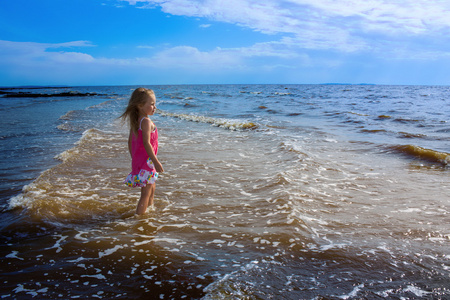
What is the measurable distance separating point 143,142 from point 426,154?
8.27 m

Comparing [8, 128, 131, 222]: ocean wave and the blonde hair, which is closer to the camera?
the blonde hair

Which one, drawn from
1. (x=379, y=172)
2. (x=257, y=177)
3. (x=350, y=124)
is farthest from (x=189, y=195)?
(x=350, y=124)

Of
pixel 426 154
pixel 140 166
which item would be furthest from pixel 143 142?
pixel 426 154

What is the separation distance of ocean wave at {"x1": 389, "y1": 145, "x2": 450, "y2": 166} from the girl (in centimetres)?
763

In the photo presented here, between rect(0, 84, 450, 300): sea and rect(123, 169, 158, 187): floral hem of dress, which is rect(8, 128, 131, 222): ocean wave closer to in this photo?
rect(0, 84, 450, 300): sea

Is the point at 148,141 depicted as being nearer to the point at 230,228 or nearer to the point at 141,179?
the point at 141,179

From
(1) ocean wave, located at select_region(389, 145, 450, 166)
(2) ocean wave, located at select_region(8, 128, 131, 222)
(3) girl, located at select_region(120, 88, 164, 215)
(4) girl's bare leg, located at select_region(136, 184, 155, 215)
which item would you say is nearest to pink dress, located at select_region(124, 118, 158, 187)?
(3) girl, located at select_region(120, 88, 164, 215)

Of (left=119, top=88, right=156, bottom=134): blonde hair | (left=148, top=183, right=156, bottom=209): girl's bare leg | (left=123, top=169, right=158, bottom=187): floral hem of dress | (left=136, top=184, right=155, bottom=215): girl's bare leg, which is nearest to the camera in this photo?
(left=119, top=88, right=156, bottom=134): blonde hair

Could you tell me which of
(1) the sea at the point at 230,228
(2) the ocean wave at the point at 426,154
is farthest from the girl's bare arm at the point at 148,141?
(2) the ocean wave at the point at 426,154

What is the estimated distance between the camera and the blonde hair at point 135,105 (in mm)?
4227

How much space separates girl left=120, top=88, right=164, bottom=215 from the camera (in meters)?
4.24

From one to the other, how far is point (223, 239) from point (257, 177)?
2.90 meters

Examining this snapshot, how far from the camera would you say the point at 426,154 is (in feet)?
28.8

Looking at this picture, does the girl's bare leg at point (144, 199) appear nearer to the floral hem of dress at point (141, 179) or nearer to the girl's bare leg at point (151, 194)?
the girl's bare leg at point (151, 194)
